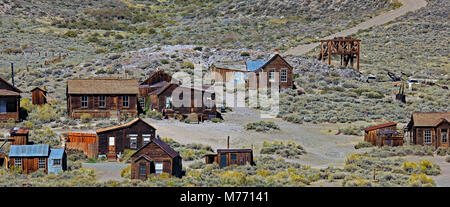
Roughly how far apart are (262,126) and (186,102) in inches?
210

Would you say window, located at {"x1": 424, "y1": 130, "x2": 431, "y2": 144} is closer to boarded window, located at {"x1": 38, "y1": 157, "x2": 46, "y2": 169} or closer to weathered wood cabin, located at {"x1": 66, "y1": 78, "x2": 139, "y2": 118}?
weathered wood cabin, located at {"x1": 66, "y1": 78, "x2": 139, "y2": 118}

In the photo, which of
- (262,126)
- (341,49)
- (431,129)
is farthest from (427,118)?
(341,49)

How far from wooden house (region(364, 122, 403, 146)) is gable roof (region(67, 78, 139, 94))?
583 inches

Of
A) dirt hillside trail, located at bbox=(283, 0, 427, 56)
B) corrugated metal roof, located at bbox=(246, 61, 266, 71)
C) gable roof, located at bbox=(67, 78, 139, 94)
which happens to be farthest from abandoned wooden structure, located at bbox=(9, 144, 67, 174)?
dirt hillside trail, located at bbox=(283, 0, 427, 56)

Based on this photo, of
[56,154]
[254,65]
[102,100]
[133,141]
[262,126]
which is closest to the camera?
[56,154]

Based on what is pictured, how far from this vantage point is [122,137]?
38.6 meters

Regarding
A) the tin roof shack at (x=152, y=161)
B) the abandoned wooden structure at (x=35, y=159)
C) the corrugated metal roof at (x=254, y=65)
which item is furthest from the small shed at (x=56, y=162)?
the corrugated metal roof at (x=254, y=65)

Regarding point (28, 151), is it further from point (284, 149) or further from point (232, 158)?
point (284, 149)

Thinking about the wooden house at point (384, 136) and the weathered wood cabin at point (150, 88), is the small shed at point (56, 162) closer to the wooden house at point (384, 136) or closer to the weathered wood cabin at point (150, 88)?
the wooden house at point (384, 136)

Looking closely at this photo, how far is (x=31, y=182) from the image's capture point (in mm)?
31797

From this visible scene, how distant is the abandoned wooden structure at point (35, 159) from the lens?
112 ft

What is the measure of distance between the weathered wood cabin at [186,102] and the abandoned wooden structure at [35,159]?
52.4 feet

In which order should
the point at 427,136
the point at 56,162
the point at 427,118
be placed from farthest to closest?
the point at 427,118
the point at 427,136
the point at 56,162

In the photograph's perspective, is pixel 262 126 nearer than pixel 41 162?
No
